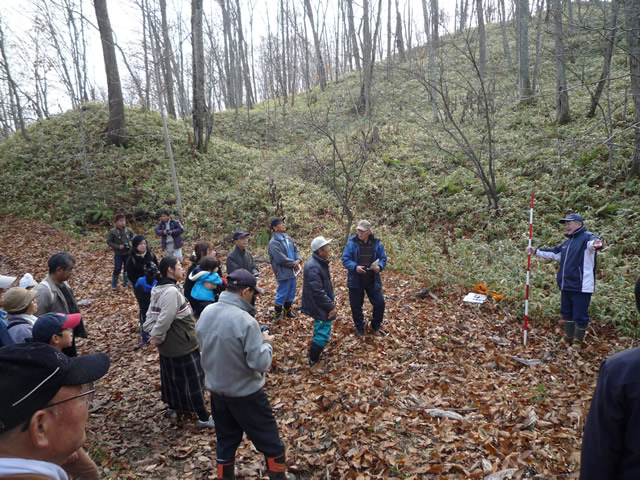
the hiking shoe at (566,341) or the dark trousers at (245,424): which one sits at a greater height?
the dark trousers at (245,424)

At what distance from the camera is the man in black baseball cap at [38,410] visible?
1.25 m

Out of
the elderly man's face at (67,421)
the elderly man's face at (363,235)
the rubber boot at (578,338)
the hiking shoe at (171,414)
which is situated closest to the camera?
the elderly man's face at (67,421)

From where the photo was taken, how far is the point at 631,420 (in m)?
1.66

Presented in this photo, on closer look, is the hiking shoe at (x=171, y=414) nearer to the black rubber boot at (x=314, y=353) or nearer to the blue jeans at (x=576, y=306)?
the black rubber boot at (x=314, y=353)

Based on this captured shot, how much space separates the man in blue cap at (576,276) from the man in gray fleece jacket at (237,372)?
545 cm

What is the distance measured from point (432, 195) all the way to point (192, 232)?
1019 cm

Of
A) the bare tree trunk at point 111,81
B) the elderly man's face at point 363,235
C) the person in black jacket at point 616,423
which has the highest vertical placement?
the bare tree trunk at point 111,81

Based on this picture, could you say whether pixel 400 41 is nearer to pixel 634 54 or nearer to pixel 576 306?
pixel 634 54

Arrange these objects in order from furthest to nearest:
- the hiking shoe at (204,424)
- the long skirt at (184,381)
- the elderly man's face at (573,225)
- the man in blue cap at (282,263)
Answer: the man in blue cap at (282,263) < the elderly man's face at (573,225) < the hiking shoe at (204,424) < the long skirt at (184,381)

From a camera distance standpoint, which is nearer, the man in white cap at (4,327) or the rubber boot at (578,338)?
the man in white cap at (4,327)

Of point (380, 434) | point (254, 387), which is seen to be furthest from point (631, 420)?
point (380, 434)

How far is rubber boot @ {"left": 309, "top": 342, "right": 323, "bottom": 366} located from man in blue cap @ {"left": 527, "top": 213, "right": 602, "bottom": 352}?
4396 millimetres

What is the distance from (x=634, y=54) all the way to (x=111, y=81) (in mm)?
20983

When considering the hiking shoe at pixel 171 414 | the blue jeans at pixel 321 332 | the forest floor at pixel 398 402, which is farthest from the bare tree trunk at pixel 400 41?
the hiking shoe at pixel 171 414
